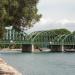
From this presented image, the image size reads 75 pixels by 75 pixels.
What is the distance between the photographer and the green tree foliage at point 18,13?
31984 mm

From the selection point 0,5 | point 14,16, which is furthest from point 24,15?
point 0,5

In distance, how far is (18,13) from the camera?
33.8 metres

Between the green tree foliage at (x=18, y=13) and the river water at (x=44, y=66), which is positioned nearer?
the green tree foliage at (x=18, y=13)

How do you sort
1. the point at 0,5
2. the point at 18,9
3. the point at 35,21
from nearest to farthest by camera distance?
the point at 0,5, the point at 18,9, the point at 35,21

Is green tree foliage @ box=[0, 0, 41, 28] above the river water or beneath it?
above

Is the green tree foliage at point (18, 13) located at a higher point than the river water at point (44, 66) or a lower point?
higher

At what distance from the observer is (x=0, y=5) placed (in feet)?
103

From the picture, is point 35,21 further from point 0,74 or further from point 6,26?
point 0,74

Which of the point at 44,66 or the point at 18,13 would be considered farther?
the point at 44,66

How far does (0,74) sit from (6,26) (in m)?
4.54

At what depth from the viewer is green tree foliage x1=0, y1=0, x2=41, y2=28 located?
3198 cm

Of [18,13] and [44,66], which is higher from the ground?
[18,13]

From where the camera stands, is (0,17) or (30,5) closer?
(0,17)

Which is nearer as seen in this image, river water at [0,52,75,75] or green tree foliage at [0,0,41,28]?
green tree foliage at [0,0,41,28]
